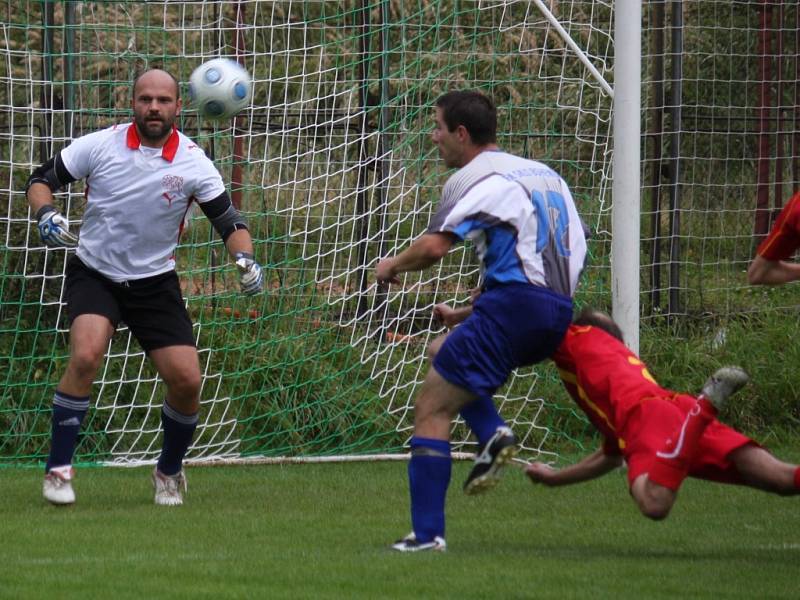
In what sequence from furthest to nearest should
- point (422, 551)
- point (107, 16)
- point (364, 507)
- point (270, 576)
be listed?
point (107, 16) → point (364, 507) → point (422, 551) → point (270, 576)

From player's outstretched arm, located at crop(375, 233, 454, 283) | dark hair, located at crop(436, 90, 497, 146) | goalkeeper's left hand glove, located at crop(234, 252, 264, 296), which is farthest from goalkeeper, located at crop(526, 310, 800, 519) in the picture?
goalkeeper's left hand glove, located at crop(234, 252, 264, 296)

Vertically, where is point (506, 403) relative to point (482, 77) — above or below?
below

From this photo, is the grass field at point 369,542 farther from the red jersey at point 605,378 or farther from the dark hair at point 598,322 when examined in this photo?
the dark hair at point 598,322

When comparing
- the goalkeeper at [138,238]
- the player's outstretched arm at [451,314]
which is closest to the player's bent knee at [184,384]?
the goalkeeper at [138,238]

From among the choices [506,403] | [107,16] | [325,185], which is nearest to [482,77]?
[325,185]

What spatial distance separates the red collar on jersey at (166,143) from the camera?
7.43 metres

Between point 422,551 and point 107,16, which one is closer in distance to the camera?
point 422,551

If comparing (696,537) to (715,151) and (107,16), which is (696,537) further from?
(107,16)

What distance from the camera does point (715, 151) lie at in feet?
38.2

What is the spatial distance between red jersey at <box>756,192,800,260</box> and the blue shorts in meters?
0.87

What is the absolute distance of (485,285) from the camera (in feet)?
19.6

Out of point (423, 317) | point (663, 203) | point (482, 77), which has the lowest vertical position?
point (423, 317)

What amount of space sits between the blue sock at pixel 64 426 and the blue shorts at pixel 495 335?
2.25 meters

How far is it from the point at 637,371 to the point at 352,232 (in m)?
4.32
